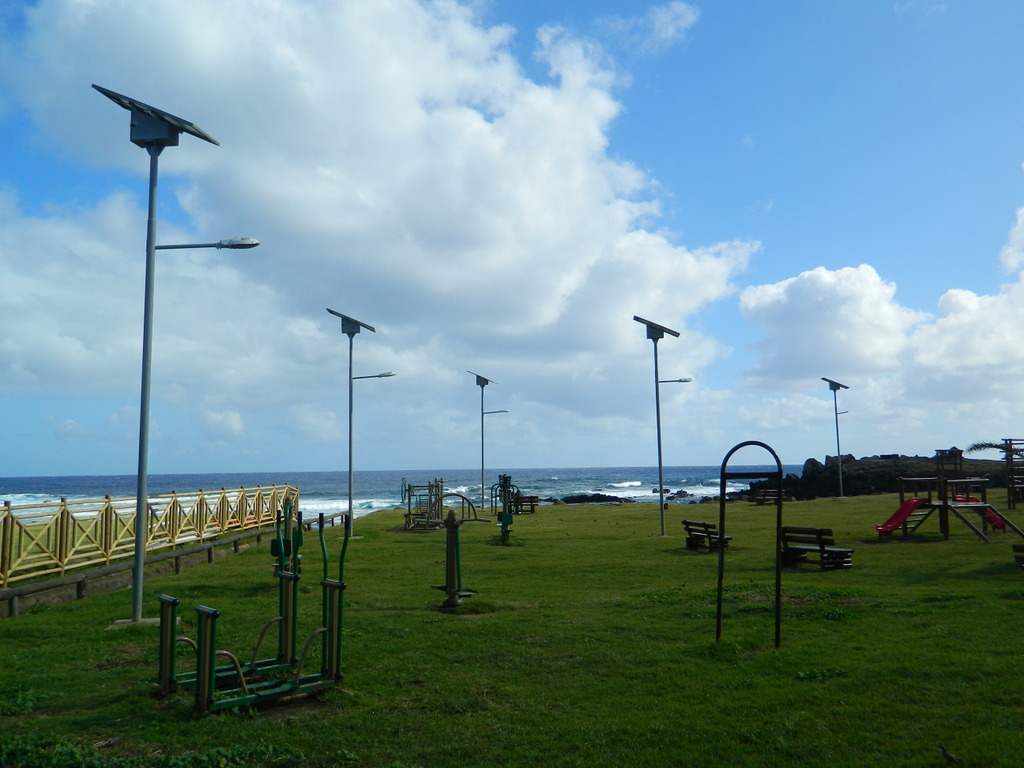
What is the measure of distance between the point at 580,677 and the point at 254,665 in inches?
135

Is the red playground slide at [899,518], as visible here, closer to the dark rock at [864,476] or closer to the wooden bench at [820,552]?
the wooden bench at [820,552]

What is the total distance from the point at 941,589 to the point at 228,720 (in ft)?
38.3

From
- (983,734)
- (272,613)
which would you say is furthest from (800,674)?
(272,613)

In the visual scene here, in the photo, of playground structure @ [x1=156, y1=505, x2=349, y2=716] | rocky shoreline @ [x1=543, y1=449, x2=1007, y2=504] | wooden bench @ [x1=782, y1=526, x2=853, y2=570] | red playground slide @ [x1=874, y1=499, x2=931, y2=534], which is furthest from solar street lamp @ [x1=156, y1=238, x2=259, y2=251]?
rocky shoreline @ [x1=543, y1=449, x2=1007, y2=504]

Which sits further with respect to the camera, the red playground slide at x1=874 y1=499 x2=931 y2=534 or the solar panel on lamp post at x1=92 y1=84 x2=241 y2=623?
the red playground slide at x1=874 y1=499 x2=931 y2=534

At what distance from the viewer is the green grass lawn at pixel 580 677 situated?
594 centimetres

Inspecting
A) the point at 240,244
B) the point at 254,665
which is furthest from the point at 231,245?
the point at 254,665

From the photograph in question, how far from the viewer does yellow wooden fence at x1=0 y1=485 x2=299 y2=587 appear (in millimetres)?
13766

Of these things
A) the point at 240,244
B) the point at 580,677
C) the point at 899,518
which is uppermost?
the point at 240,244

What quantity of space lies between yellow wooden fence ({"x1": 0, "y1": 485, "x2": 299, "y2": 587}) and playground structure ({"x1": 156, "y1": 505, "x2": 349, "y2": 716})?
557 cm

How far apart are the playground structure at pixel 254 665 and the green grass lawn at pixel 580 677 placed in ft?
0.52

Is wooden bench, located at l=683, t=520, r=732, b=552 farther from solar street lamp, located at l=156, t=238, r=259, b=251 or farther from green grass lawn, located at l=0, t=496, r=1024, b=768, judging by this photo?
solar street lamp, located at l=156, t=238, r=259, b=251

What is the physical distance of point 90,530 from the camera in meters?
16.2

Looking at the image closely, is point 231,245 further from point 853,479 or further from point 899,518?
point 853,479
